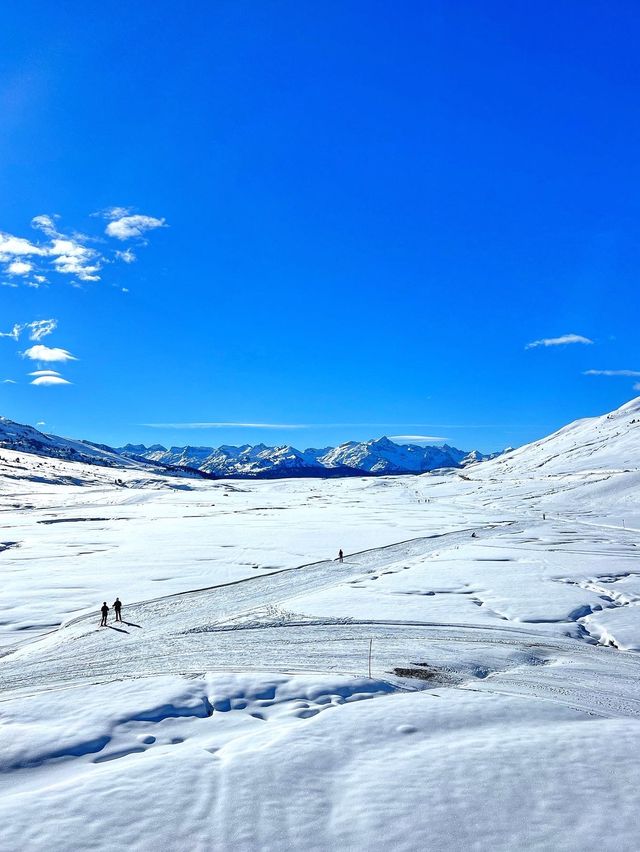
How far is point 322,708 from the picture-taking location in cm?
1612

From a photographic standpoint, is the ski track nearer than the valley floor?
No

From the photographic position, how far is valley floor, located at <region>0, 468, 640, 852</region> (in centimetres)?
1041

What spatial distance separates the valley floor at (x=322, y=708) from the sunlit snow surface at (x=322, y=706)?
7 cm

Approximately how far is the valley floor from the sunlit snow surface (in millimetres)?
68

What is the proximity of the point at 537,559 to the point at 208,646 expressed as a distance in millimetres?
33085

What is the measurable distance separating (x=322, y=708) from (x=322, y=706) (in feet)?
0.52

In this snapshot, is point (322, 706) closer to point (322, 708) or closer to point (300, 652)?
point (322, 708)

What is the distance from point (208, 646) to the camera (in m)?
23.0

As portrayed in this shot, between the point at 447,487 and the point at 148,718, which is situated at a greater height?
the point at 447,487

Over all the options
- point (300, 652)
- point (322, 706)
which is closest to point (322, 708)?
point (322, 706)

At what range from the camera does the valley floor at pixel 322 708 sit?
34.1 feet

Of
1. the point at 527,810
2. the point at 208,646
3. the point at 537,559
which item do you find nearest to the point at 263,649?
the point at 208,646

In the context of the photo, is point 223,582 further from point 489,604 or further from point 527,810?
point 527,810

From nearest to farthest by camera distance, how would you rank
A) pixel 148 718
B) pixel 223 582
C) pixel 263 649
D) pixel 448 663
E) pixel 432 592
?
pixel 148 718, pixel 448 663, pixel 263 649, pixel 432 592, pixel 223 582
